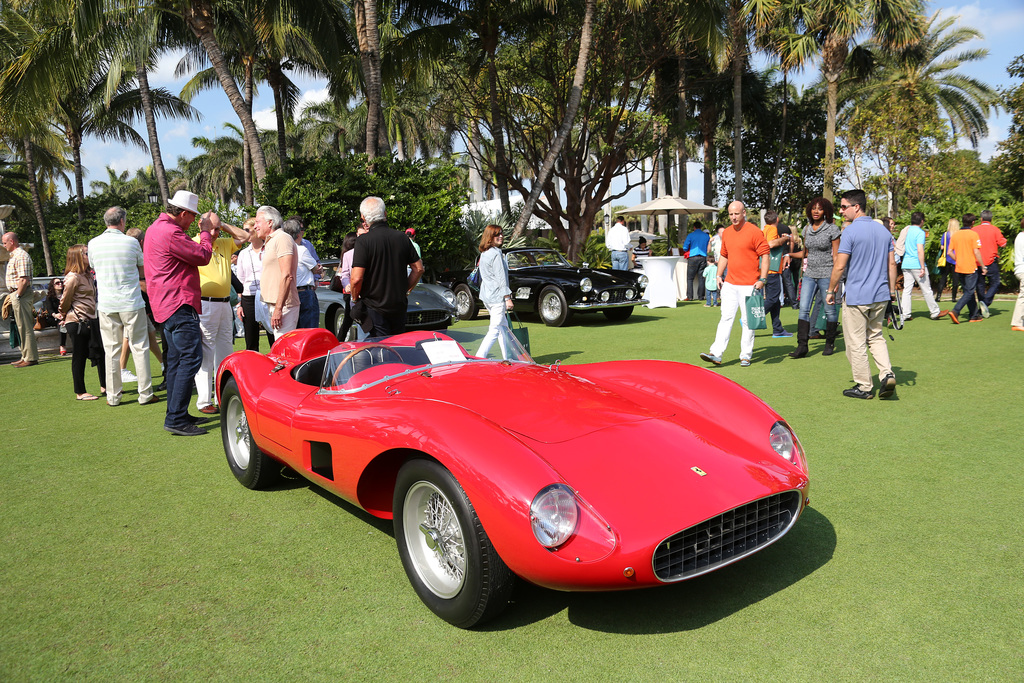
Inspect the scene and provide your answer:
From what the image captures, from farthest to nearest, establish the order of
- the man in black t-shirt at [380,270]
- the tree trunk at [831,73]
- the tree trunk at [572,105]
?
the tree trunk at [831,73] < the tree trunk at [572,105] < the man in black t-shirt at [380,270]

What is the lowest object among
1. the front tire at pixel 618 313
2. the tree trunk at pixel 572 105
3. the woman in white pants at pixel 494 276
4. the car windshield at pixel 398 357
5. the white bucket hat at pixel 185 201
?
the front tire at pixel 618 313

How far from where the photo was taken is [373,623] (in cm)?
278

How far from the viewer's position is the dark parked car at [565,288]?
12.6 m

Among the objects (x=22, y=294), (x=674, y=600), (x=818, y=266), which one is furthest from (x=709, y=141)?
(x=674, y=600)

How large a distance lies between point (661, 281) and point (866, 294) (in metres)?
9.32

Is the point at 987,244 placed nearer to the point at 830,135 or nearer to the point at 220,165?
the point at 830,135

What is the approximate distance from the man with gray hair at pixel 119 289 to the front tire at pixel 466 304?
8.09m

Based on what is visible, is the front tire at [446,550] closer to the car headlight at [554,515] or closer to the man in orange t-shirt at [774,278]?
the car headlight at [554,515]

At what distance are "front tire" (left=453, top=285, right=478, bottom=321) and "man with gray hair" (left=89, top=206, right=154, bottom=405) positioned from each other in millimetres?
8089

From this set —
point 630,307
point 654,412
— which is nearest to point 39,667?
point 654,412

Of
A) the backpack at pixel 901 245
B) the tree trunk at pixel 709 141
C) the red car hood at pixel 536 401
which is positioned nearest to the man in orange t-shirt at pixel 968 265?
the backpack at pixel 901 245

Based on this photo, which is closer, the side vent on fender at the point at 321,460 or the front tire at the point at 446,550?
the front tire at the point at 446,550

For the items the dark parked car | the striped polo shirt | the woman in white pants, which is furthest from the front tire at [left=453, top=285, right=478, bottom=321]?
the striped polo shirt

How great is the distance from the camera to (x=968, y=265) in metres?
11.0
